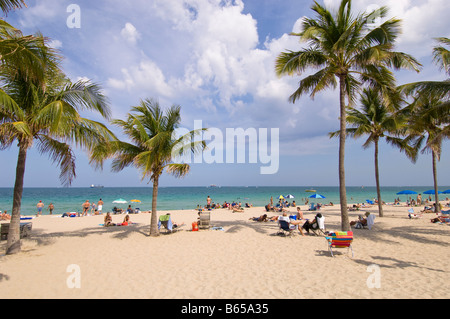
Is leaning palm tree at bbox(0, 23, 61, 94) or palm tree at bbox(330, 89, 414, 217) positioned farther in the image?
palm tree at bbox(330, 89, 414, 217)

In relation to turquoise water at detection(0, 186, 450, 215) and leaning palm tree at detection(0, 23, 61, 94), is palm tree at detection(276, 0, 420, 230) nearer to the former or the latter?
leaning palm tree at detection(0, 23, 61, 94)

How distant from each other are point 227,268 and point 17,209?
6.93m

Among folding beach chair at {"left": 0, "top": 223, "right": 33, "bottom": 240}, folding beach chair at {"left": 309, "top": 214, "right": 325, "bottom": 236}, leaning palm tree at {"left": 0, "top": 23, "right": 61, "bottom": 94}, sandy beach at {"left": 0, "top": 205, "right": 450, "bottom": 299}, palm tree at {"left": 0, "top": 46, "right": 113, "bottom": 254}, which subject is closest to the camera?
leaning palm tree at {"left": 0, "top": 23, "right": 61, "bottom": 94}

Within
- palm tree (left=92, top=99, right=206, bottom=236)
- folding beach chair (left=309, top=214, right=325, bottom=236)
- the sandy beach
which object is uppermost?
palm tree (left=92, top=99, right=206, bottom=236)

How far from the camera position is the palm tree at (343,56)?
8.87 metres

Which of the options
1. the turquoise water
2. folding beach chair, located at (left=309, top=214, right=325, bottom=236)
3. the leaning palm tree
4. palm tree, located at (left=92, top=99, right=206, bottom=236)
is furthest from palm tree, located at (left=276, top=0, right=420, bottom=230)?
the turquoise water

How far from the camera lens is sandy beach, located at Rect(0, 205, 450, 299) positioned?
15.7ft

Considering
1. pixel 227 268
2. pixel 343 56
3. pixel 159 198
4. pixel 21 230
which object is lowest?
pixel 159 198

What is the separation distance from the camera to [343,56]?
9.84 m

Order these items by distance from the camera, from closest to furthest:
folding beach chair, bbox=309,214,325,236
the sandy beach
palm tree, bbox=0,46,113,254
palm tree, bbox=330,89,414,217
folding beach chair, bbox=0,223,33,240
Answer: the sandy beach
palm tree, bbox=0,46,113,254
folding beach chair, bbox=0,223,33,240
folding beach chair, bbox=309,214,325,236
palm tree, bbox=330,89,414,217

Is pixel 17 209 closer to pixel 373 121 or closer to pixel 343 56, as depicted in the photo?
pixel 343 56

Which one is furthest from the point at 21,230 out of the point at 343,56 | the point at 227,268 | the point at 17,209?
the point at 343,56

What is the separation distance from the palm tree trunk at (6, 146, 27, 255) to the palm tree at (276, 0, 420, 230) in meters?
10.3

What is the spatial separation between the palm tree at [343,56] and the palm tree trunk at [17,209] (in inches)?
404
